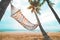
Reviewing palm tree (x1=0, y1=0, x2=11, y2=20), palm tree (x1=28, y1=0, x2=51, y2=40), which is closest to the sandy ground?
palm tree (x1=28, y1=0, x2=51, y2=40)

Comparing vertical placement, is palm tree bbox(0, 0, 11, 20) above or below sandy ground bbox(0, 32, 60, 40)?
above

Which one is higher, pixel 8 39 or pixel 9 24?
pixel 9 24

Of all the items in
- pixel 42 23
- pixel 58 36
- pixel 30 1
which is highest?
pixel 30 1

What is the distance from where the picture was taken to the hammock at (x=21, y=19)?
15.9 feet

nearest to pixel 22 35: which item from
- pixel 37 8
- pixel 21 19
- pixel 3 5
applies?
pixel 21 19

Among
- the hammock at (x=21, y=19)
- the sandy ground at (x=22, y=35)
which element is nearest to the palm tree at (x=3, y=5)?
the hammock at (x=21, y=19)

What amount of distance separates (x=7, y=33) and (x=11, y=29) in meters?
0.16

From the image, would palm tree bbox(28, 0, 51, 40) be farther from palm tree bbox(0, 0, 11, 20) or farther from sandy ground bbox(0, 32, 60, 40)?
palm tree bbox(0, 0, 11, 20)

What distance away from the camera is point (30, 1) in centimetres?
490

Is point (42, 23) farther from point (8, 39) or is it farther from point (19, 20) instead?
point (8, 39)

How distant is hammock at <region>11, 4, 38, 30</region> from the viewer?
4.86 m

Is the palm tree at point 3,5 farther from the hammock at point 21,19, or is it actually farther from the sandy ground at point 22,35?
the sandy ground at point 22,35

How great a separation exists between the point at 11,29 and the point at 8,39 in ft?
0.82

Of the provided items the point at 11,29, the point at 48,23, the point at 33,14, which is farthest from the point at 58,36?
the point at 11,29
